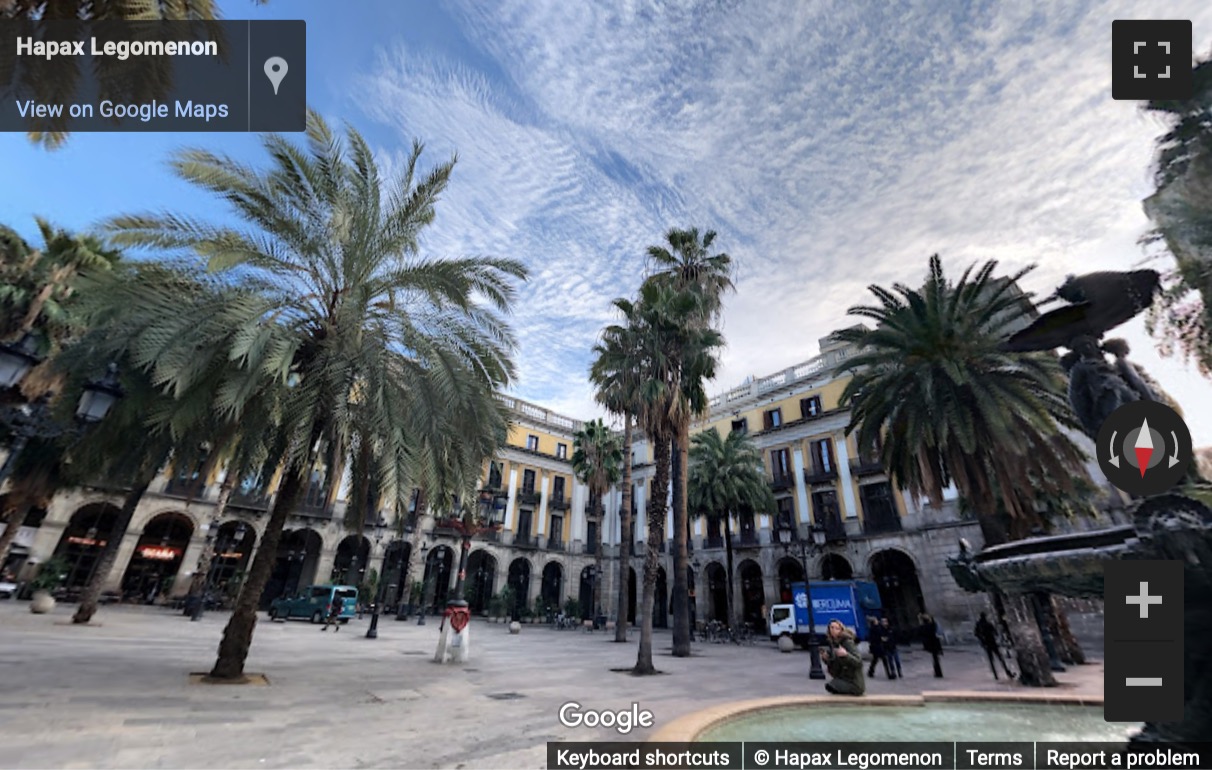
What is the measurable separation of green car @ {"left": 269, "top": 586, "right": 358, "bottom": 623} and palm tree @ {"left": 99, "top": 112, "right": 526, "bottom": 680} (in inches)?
787

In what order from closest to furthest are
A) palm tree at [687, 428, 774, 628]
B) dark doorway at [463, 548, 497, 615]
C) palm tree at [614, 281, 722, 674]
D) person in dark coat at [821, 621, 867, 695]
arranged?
person in dark coat at [821, 621, 867, 695] < palm tree at [614, 281, 722, 674] < palm tree at [687, 428, 774, 628] < dark doorway at [463, 548, 497, 615]

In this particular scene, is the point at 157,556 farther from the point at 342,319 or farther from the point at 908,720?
the point at 908,720

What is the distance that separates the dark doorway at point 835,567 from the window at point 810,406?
338 inches

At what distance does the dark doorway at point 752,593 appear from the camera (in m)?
33.8

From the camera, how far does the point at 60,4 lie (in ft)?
20.4

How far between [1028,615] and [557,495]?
3526 centimetres

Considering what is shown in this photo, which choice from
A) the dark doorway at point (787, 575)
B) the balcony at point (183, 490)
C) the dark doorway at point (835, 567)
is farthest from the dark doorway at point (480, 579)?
the dark doorway at point (835, 567)

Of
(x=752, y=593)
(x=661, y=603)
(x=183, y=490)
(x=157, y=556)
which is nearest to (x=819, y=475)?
(x=752, y=593)

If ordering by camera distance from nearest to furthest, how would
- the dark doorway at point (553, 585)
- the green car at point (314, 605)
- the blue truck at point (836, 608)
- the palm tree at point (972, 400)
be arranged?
1. the palm tree at point (972, 400)
2. the blue truck at point (836, 608)
3. the green car at point (314, 605)
4. the dark doorway at point (553, 585)

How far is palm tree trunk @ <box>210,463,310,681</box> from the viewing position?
7840 millimetres

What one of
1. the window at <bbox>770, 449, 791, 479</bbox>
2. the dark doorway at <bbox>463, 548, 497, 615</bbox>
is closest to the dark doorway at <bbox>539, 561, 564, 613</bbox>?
the dark doorway at <bbox>463, 548, 497, 615</bbox>

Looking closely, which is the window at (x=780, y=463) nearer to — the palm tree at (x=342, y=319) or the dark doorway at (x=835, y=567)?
the dark doorway at (x=835, y=567)

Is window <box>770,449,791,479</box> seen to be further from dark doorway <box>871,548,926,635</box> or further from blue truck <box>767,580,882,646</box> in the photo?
blue truck <box>767,580,882,646</box>

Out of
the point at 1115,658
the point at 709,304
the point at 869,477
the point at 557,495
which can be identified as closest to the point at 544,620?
the point at 557,495
